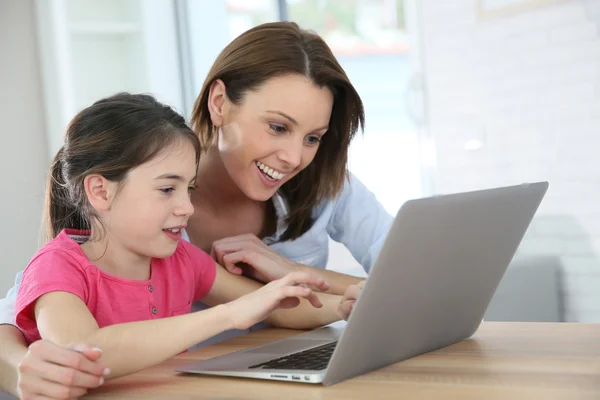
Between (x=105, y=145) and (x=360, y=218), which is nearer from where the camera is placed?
(x=105, y=145)

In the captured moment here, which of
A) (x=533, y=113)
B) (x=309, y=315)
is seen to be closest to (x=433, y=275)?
(x=309, y=315)

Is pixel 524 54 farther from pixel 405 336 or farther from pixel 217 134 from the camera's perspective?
pixel 405 336

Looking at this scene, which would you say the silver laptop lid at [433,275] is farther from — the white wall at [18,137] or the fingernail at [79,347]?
the white wall at [18,137]

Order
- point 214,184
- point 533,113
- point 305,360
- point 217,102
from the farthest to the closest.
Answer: point 533,113
point 214,184
point 217,102
point 305,360

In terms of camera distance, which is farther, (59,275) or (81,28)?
(81,28)

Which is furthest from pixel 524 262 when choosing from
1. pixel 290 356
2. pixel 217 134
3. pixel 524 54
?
pixel 290 356

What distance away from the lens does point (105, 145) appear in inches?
53.5

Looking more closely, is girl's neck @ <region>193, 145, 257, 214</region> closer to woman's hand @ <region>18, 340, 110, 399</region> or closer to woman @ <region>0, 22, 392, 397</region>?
woman @ <region>0, 22, 392, 397</region>

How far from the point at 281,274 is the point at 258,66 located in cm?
42

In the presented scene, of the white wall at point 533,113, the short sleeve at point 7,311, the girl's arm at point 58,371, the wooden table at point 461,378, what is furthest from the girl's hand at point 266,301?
the white wall at point 533,113

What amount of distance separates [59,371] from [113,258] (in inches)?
17.6

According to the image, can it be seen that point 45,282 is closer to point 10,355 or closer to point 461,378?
point 10,355

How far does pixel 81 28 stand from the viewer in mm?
3660

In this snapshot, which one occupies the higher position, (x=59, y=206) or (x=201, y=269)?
(x=59, y=206)
